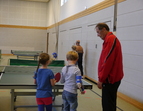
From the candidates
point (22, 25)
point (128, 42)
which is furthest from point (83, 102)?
point (22, 25)

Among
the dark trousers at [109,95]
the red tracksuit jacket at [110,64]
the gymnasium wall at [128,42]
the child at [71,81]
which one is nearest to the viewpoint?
the red tracksuit jacket at [110,64]

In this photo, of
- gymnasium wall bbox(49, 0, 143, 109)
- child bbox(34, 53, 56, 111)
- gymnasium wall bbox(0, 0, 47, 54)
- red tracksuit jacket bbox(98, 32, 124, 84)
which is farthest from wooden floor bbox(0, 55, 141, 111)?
gymnasium wall bbox(0, 0, 47, 54)

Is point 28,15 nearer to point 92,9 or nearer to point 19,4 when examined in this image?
point 19,4

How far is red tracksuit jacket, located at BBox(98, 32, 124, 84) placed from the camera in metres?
2.82

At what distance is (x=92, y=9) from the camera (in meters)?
8.75

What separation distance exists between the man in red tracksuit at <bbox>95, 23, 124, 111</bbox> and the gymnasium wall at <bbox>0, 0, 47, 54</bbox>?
1890cm

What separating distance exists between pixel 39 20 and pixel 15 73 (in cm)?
1723

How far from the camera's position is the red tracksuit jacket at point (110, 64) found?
282cm

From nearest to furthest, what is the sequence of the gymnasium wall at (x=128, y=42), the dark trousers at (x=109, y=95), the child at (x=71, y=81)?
the dark trousers at (x=109, y=95) → the child at (x=71, y=81) → the gymnasium wall at (x=128, y=42)

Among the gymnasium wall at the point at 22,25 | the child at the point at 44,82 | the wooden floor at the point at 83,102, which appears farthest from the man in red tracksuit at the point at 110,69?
the gymnasium wall at the point at 22,25

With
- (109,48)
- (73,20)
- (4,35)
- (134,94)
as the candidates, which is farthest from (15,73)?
(4,35)

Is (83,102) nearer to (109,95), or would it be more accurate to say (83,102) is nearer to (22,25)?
(109,95)

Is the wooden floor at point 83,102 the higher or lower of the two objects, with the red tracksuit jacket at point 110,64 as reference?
lower

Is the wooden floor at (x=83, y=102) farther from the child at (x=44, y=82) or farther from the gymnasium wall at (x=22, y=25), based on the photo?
the gymnasium wall at (x=22, y=25)
